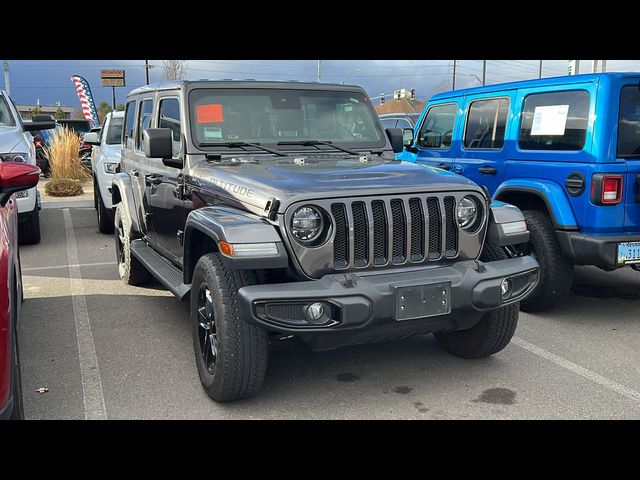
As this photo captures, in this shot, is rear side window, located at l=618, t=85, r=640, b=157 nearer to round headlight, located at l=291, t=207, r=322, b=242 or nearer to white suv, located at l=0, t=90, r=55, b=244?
round headlight, located at l=291, t=207, r=322, b=242

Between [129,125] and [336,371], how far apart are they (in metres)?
3.50

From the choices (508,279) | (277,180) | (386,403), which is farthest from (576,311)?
(277,180)

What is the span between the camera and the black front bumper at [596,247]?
4949 mm

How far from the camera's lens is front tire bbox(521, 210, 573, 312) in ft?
17.6

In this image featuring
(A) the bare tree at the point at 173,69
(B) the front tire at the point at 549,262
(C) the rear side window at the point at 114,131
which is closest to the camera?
(B) the front tire at the point at 549,262

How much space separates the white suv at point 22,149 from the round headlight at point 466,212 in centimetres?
586

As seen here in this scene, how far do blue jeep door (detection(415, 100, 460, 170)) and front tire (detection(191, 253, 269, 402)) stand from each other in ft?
13.0

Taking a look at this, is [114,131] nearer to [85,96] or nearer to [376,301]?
[376,301]

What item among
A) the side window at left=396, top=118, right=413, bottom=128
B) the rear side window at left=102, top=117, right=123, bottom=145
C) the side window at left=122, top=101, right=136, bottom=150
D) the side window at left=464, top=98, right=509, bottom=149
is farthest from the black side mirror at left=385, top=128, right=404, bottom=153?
the side window at left=396, top=118, right=413, bottom=128

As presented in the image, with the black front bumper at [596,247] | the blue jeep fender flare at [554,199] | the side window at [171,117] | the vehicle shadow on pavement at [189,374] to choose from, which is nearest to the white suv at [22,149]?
the vehicle shadow on pavement at [189,374]

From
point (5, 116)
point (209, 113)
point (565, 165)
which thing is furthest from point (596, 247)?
point (5, 116)

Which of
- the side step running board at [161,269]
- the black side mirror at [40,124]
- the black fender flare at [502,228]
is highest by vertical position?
the black side mirror at [40,124]

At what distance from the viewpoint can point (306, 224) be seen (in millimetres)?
3490

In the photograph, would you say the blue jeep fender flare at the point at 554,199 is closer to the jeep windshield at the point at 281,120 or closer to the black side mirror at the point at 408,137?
the jeep windshield at the point at 281,120
